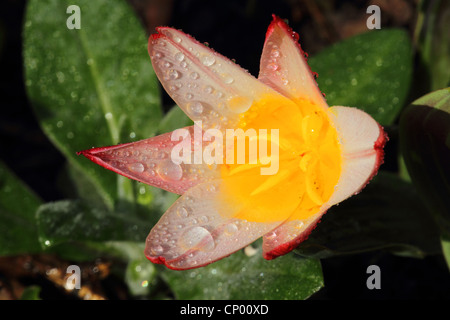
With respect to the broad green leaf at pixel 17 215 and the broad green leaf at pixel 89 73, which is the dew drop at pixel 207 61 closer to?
the broad green leaf at pixel 89 73

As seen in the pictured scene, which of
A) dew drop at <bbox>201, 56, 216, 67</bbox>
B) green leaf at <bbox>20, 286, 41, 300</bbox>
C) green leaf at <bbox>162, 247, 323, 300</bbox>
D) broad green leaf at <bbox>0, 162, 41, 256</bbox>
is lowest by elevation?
green leaf at <bbox>20, 286, 41, 300</bbox>

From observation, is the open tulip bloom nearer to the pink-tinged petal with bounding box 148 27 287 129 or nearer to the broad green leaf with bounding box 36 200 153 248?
the pink-tinged petal with bounding box 148 27 287 129

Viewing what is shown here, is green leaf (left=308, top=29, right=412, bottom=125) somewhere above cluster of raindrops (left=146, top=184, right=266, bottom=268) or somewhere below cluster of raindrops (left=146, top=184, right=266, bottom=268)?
above

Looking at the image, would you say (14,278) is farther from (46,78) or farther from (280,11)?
(280,11)

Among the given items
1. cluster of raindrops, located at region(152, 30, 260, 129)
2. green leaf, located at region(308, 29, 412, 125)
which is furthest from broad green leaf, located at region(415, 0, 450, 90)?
cluster of raindrops, located at region(152, 30, 260, 129)

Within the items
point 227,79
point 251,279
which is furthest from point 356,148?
point 251,279
